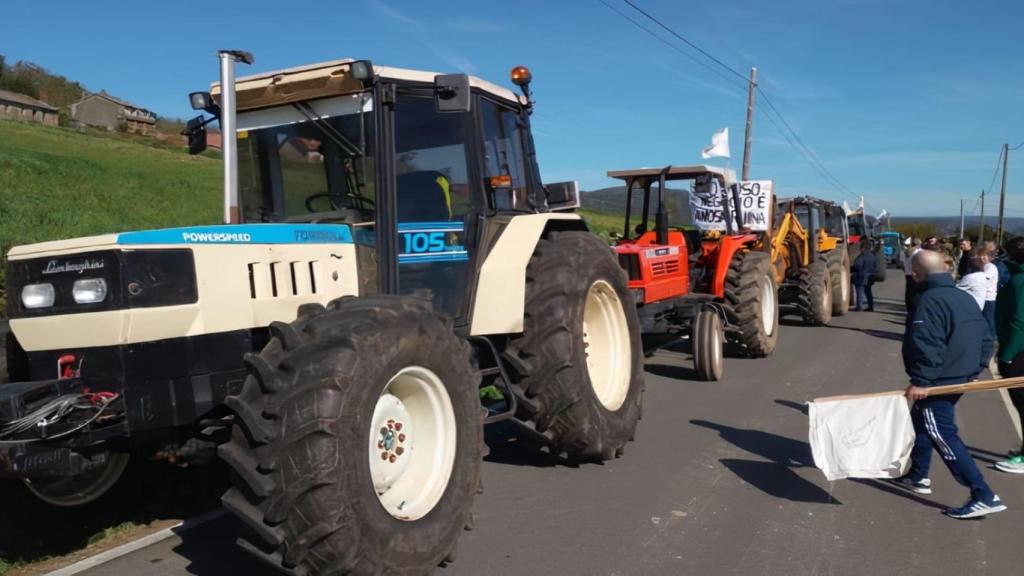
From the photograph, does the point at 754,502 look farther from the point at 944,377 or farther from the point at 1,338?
the point at 1,338

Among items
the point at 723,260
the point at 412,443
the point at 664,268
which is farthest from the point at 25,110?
the point at 412,443

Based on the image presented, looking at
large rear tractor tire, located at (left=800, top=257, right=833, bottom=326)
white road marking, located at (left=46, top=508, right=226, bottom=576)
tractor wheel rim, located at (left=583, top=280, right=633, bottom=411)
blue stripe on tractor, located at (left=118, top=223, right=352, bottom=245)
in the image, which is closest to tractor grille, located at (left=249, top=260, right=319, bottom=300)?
blue stripe on tractor, located at (left=118, top=223, right=352, bottom=245)

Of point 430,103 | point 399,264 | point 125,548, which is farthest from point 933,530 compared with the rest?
Result: point 125,548

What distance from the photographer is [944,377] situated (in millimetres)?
5039

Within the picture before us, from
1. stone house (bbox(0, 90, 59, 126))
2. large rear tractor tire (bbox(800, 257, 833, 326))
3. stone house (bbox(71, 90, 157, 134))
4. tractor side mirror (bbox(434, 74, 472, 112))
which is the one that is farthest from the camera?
stone house (bbox(71, 90, 157, 134))

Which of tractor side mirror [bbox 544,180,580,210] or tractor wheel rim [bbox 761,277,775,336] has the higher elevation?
tractor side mirror [bbox 544,180,580,210]

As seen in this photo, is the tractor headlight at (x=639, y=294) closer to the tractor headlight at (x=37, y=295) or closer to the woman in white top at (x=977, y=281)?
the woman in white top at (x=977, y=281)

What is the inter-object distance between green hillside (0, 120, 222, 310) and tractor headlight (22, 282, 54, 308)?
6127 mm

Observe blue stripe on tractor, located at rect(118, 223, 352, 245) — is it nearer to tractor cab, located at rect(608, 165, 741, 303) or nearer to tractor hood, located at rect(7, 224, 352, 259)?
tractor hood, located at rect(7, 224, 352, 259)

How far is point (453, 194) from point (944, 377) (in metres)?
3.20

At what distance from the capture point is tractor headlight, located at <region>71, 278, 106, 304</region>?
144 inches

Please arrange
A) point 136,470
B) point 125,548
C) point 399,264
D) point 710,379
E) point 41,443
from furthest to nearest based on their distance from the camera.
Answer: point 710,379 < point 136,470 < point 399,264 < point 125,548 < point 41,443

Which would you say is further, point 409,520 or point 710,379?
point 710,379

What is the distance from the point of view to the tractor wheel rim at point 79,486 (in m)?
4.61
